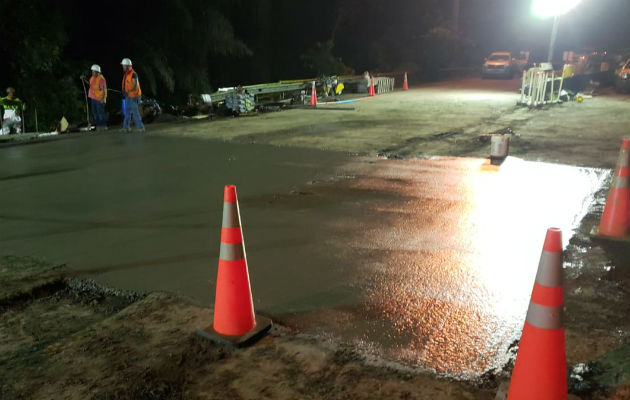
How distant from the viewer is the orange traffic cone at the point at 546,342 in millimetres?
2762

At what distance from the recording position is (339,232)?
5.95 metres

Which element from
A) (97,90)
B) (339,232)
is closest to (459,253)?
(339,232)

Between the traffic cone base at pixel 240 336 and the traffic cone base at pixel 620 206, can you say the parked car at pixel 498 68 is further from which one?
the traffic cone base at pixel 240 336

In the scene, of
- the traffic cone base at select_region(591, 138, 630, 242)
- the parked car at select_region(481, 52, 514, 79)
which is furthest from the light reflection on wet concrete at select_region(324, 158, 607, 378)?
the parked car at select_region(481, 52, 514, 79)

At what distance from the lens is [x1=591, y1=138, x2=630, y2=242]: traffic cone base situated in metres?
5.51

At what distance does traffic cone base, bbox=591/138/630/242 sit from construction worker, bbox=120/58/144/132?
11.7m

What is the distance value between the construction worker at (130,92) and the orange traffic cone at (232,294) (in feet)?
37.2

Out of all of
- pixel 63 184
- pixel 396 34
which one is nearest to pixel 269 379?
pixel 63 184

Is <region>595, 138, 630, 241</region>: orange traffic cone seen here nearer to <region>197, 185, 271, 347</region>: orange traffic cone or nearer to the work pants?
<region>197, 185, 271, 347</region>: orange traffic cone

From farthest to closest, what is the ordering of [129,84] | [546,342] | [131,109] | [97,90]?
[97,90] → [131,109] → [129,84] → [546,342]

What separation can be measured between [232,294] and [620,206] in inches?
163

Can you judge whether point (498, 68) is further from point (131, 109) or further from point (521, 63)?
point (131, 109)

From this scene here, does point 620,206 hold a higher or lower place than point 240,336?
higher

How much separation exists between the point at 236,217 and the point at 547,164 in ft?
24.2
